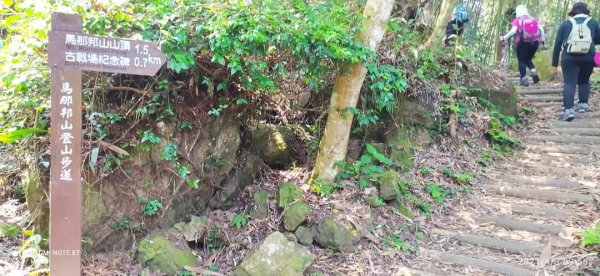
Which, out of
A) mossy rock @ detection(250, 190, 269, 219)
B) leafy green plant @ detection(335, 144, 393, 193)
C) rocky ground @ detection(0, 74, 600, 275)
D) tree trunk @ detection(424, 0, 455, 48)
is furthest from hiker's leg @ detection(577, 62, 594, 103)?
mossy rock @ detection(250, 190, 269, 219)

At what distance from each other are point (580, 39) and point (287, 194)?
5072 millimetres

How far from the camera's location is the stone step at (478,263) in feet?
13.7

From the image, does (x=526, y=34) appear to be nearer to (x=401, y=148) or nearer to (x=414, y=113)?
(x=414, y=113)

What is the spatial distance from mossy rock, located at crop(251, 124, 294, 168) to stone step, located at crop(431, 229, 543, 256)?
2000mm

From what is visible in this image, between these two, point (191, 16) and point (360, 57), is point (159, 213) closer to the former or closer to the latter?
point (191, 16)

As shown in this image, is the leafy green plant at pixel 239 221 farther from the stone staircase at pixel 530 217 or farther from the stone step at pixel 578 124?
the stone step at pixel 578 124

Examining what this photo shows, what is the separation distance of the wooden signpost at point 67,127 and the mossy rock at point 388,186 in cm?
316

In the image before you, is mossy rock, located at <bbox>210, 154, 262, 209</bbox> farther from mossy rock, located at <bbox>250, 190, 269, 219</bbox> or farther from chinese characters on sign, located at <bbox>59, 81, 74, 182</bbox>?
chinese characters on sign, located at <bbox>59, 81, 74, 182</bbox>

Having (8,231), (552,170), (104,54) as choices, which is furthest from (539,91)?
(8,231)

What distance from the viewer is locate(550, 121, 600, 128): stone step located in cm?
695

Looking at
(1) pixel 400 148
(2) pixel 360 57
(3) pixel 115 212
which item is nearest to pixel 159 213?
(3) pixel 115 212

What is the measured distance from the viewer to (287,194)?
4867 mm

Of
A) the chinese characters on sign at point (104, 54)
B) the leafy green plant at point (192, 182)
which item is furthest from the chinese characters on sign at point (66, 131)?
the leafy green plant at point (192, 182)

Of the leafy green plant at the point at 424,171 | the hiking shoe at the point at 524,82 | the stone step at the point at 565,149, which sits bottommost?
the leafy green plant at the point at 424,171
